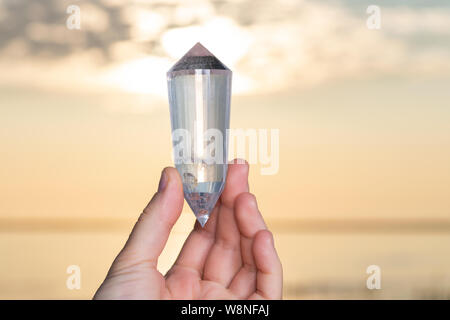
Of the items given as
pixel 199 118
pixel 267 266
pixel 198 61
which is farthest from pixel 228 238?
pixel 198 61

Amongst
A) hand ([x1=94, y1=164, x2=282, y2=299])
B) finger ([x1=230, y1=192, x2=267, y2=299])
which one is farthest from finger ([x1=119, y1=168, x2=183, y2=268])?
finger ([x1=230, y1=192, x2=267, y2=299])

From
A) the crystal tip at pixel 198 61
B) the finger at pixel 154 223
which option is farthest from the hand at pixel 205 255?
the crystal tip at pixel 198 61

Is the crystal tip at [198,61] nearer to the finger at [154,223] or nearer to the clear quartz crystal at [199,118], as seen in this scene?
the clear quartz crystal at [199,118]

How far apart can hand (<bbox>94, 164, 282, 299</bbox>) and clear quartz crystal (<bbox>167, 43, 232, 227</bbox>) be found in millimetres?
90

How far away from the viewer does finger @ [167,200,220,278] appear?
9.37ft

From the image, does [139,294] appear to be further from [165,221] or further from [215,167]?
[215,167]

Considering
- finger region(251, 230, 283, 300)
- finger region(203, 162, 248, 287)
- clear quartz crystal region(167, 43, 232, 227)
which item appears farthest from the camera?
finger region(203, 162, 248, 287)

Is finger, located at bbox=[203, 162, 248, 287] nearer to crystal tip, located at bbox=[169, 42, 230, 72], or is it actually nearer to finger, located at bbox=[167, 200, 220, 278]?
finger, located at bbox=[167, 200, 220, 278]

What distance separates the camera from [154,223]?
245 centimetres

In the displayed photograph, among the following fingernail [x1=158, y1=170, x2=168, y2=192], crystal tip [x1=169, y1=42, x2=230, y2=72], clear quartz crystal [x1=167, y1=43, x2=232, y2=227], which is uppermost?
crystal tip [x1=169, y1=42, x2=230, y2=72]

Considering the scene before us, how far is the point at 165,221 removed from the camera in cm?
246

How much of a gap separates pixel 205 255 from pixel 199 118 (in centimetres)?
87

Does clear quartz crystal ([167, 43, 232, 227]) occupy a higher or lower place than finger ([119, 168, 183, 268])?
higher

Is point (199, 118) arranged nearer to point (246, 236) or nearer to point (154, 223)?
point (154, 223)
